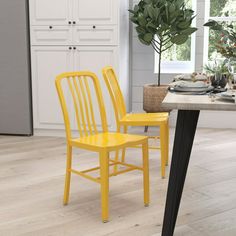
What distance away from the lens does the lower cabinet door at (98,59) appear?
4551mm

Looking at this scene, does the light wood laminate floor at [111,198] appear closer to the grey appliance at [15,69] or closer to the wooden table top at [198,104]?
the grey appliance at [15,69]

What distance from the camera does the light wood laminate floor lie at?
8.15 feet

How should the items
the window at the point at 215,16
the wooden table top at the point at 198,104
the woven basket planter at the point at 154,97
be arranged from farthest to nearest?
the window at the point at 215,16
the woven basket planter at the point at 154,97
the wooden table top at the point at 198,104

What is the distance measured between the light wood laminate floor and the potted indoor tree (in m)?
0.85

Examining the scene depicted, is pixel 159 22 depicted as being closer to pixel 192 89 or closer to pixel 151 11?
pixel 151 11

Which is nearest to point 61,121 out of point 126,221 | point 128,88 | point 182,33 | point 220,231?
point 128,88

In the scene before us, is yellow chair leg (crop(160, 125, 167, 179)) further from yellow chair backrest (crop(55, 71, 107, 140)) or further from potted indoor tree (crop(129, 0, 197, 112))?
potted indoor tree (crop(129, 0, 197, 112))

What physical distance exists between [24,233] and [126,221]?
58cm

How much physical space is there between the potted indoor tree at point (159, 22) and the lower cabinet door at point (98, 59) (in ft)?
1.41

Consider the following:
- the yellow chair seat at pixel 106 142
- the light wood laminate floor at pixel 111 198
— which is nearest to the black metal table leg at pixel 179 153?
the light wood laminate floor at pixel 111 198

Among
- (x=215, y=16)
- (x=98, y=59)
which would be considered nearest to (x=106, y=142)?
(x=98, y=59)

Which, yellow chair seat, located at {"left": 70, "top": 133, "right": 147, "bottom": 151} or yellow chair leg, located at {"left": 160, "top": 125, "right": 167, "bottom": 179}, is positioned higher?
yellow chair seat, located at {"left": 70, "top": 133, "right": 147, "bottom": 151}

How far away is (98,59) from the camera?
4578 millimetres

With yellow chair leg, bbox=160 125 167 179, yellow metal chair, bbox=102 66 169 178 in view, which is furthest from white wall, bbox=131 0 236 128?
yellow chair leg, bbox=160 125 167 179
